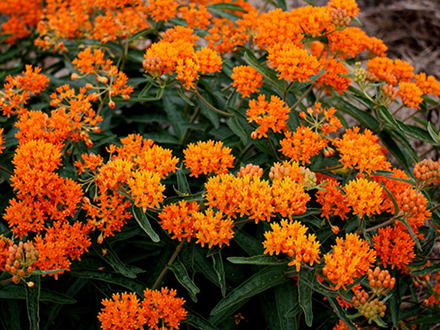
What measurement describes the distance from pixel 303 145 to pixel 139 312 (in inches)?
61.0

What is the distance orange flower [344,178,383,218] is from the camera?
8.34 feet

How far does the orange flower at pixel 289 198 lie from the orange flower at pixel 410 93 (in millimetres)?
1707

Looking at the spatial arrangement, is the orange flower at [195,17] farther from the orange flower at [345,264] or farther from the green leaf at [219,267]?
the orange flower at [345,264]

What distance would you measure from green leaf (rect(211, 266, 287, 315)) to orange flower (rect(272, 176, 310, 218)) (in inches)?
18.2

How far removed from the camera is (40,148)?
2.62 meters

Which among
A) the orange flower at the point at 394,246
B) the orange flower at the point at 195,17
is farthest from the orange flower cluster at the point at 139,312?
the orange flower at the point at 195,17

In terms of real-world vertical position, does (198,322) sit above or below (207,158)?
below

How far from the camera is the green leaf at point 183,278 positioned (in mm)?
2492

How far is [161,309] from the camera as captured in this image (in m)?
2.51

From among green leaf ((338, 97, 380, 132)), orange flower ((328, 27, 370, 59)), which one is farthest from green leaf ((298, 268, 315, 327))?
orange flower ((328, 27, 370, 59))

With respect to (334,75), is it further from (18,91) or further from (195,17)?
(18,91)

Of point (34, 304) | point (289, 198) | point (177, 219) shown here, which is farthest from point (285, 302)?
point (34, 304)

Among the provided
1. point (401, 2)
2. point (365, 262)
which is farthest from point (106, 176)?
point (401, 2)

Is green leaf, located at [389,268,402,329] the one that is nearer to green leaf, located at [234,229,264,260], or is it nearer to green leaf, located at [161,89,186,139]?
green leaf, located at [234,229,264,260]
